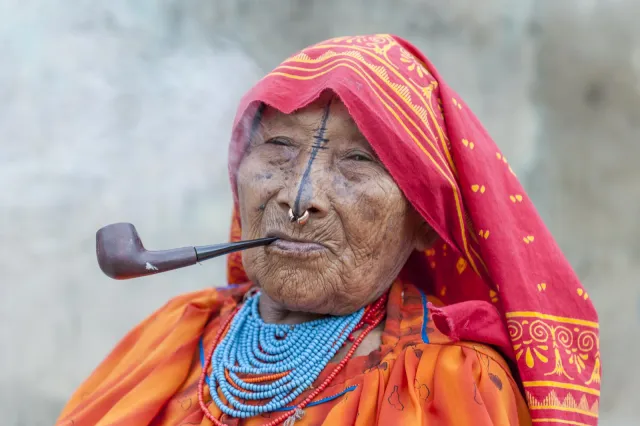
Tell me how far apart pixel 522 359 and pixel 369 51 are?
922 mm

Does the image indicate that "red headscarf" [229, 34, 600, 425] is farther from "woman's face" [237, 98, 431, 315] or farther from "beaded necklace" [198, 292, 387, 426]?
"beaded necklace" [198, 292, 387, 426]

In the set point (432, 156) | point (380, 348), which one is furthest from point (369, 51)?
point (380, 348)

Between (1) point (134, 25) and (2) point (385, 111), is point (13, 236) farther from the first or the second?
(2) point (385, 111)

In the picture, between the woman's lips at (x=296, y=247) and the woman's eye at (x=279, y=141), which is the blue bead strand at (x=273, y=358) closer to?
the woman's lips at (x=296, y=247)

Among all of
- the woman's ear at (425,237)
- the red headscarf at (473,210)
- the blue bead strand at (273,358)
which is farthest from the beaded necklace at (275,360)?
the red headscarf at (473,210)

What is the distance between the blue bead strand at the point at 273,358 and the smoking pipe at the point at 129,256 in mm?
391

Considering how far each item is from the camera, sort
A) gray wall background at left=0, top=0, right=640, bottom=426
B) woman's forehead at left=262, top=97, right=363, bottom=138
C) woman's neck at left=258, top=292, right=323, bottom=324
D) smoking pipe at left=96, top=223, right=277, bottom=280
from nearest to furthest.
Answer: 1. smoking pipe at left=96, top=223, right=277, bottom=280
2. woman's forehead at left=262, top=97, right=363, bottom=138
3. woman's neck at left=258, top=292, right=323, bottom=324
4. gray wall background at left=0, top=0, right=640, bottom=426

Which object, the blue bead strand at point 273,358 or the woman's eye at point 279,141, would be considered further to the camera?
the woman's eye at point 279,141

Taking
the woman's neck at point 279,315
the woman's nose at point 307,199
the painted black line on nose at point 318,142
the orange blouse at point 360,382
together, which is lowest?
the orange blouse at point 360,382

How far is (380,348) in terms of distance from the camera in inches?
64.5

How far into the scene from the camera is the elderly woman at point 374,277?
1.55 metres

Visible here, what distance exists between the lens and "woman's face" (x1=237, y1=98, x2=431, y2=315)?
5.33 ft

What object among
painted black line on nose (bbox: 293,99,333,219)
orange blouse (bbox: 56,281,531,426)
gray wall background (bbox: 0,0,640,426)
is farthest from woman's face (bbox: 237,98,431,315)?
gray wall background (bbox: 0,0,640,426)

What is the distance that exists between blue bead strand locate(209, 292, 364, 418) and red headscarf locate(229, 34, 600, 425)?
0.33 meters
